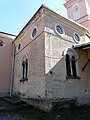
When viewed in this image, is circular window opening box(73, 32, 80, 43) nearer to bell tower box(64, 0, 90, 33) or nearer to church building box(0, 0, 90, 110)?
church building box(0, 0, 90, 110)

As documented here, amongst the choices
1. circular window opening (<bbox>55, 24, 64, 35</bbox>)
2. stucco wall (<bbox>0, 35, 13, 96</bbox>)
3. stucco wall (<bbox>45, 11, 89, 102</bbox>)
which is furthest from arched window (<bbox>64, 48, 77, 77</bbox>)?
stucco wall (<bbox>0, 35, 13, 96</bbox>)

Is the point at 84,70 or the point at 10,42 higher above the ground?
the point at 10,42

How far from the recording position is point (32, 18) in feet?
29.5

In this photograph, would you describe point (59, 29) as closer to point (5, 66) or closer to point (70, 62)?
point (70, 62)

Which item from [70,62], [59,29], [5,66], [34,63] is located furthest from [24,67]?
[59,29]

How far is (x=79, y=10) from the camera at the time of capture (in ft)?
56.4

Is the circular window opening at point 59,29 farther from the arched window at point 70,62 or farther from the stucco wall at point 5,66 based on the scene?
the stucco wall at point 5,66

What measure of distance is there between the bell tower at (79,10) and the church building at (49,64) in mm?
5570

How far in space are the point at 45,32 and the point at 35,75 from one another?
8.84 feet

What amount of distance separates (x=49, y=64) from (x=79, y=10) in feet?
42.0

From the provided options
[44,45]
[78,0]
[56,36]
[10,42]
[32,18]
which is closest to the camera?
[44,45]

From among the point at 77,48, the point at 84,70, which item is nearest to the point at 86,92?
the point at 84,70

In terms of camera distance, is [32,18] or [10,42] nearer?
[32,18]

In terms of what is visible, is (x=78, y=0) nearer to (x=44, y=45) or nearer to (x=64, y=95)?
(x=44, y=45)
